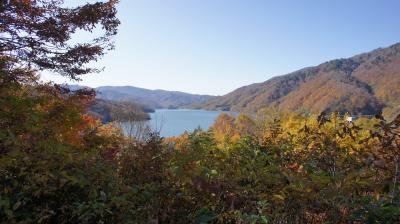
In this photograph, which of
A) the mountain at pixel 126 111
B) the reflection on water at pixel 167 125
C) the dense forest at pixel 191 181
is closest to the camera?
the dense forest at pixel 191 181

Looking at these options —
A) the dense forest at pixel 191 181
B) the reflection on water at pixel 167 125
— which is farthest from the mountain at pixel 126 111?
the dense forest at pixel 191 181

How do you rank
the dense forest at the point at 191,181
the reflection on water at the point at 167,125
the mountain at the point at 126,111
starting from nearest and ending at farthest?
the dense forest at the point at 191,181 → the reflection on water at the point at 167,125 → the mountain at the point at 126,111

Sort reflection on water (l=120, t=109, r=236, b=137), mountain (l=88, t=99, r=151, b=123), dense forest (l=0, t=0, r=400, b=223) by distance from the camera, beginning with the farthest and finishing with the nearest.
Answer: mountain (l=88, t=99, r=151, b=123)
reflection on water (l=120, t=109, r=236, b=137)
dense forest (l=0, t=0, r=400, b=223)

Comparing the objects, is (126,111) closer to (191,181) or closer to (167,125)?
(191,181)

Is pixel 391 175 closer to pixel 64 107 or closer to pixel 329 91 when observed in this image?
pixel 64 107

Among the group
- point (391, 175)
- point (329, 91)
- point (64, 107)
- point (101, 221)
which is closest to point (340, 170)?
point (391, 175)

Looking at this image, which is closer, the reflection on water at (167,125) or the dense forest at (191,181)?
the dense forest at (191,181)

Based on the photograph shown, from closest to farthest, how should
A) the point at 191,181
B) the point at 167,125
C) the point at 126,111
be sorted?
the point at 191,181, the point at 126,111, the point at 167,125

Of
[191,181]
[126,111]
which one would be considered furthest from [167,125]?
[191,181]

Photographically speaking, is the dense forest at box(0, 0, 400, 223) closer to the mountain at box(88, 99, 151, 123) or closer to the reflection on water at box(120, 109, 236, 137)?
the reflection on water at box(120, 109, 236, 137)

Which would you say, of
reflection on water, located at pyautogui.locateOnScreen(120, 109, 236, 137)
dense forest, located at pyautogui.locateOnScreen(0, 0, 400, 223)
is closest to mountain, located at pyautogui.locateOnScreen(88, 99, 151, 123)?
reflection on water, located at pyautogui.locateOnScreen(120, 109, 236, 137)

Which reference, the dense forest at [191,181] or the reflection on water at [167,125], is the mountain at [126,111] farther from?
the dense forest at [191,181]

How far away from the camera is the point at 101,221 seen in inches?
107

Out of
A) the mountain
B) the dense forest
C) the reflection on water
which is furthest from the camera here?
the mountain
